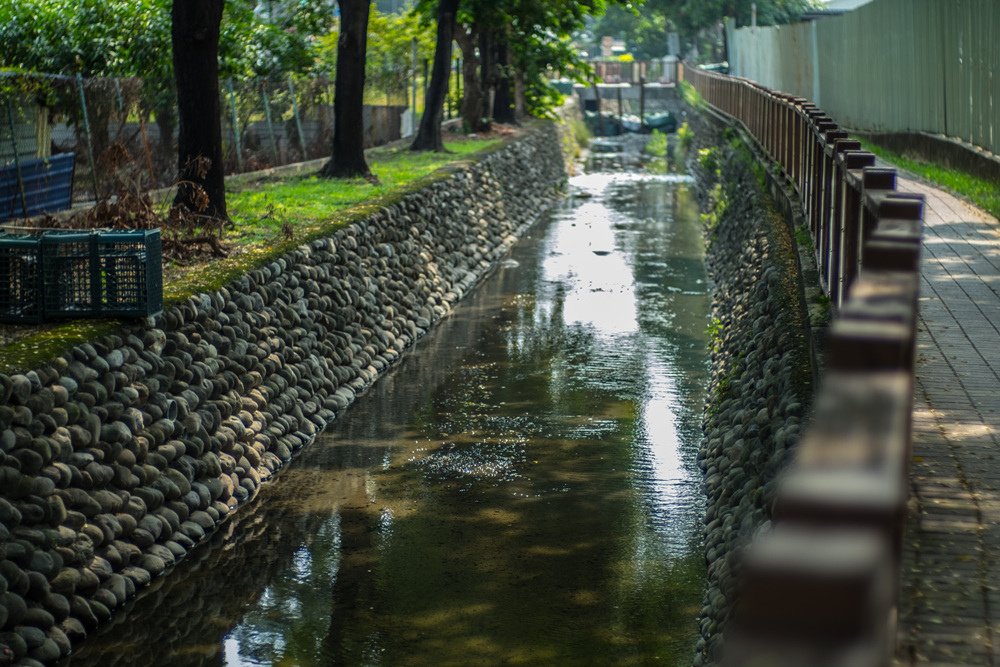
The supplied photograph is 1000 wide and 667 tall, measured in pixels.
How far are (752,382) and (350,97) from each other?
12241mm

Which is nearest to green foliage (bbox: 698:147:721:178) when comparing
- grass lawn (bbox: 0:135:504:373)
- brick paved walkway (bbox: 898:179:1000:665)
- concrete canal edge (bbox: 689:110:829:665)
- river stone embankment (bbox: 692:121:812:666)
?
grass lawn (bbox: 0:135:504:373)

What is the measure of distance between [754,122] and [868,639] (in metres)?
23.8

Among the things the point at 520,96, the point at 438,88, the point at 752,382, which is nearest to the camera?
the point at 752,382

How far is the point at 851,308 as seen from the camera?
113 inches

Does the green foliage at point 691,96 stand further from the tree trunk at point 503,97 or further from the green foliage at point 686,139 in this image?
the tree trunk at point 503,97

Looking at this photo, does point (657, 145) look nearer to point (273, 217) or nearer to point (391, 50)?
point (391, 50)

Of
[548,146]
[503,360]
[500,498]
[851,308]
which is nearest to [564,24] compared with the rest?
[548,146]

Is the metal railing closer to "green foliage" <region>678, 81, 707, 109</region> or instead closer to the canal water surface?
the canal water surface

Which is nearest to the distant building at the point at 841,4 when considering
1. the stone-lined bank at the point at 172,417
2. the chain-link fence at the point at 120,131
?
the chain-link fence at the point at 120,131

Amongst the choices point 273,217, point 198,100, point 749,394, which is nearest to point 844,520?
point 749,394

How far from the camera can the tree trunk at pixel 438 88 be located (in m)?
27.0

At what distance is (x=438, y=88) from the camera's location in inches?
1068

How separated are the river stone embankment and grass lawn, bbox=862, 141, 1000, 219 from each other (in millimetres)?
2012

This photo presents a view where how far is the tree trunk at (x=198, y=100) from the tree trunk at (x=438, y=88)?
11670 millimetres
